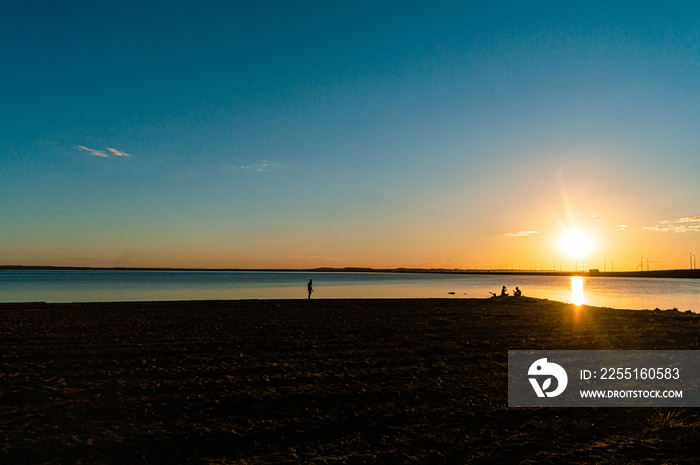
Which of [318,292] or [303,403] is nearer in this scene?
[303,403]

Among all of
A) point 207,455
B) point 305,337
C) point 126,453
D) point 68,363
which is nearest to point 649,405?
point 207,455

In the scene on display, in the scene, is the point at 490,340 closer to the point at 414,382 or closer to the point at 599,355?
the point at 599,355

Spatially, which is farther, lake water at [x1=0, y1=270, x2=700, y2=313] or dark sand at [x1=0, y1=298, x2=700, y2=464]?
lake water at [x1=0, y1=270, x2=700, y2=313]

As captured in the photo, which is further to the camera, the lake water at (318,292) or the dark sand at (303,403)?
the lake water at (318,292)

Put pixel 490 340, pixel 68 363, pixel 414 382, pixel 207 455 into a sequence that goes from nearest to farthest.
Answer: pixel 207 455
pixel 414 382
pixel 68 363
pixel 490 340

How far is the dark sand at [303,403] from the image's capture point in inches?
285

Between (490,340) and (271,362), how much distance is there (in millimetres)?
9086

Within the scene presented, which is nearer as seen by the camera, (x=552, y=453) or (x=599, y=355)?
(x=552, y=453)


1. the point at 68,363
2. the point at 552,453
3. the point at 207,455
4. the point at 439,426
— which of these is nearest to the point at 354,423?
the point at 439,426

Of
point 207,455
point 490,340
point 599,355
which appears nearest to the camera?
point 207,455

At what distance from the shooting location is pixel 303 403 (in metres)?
9.80

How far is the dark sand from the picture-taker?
285 inches

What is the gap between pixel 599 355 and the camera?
1479cm

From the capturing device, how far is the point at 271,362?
45.8ft
